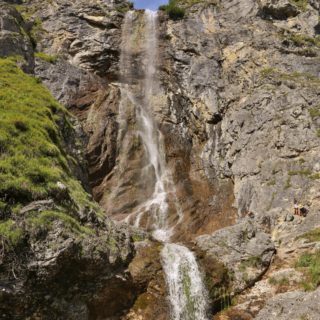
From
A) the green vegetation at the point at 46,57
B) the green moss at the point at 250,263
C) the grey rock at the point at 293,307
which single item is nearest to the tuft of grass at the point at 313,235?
the green moss at the point at 250,263

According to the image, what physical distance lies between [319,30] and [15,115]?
98.5 ft

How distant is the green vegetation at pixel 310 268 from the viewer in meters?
15.7

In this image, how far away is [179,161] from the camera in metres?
29.6

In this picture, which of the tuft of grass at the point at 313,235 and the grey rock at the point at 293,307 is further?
the tuft of grass at the point at 313,235

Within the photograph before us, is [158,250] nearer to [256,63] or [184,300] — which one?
[184,300]

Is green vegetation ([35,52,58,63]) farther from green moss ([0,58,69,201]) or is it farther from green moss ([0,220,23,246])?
green moss ([0,220,23,246])

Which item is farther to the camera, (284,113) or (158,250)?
(284,113)

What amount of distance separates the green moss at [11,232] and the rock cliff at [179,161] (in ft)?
0.11

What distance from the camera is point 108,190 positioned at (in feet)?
89.4

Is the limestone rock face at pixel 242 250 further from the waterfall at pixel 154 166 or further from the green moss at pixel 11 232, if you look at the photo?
the green moss at pixel 11 232

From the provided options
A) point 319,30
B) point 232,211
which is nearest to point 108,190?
point 232,211

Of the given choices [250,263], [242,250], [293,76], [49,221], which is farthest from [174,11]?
[49,221]

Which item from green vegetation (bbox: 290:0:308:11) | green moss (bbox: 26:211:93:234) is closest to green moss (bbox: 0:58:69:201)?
green moss (bbox: 26:211:93:234)

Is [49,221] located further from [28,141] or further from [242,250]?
[242,250]
